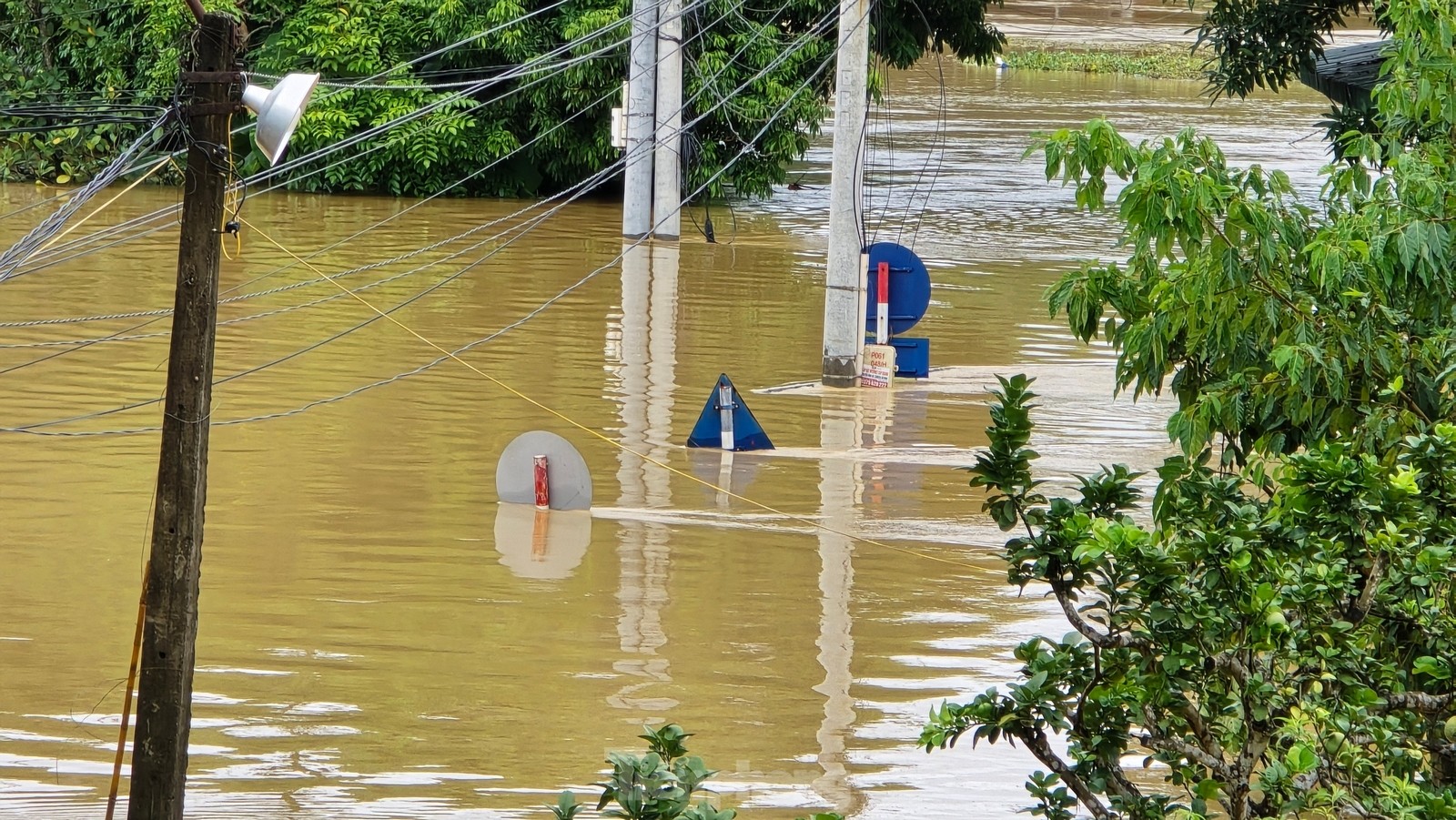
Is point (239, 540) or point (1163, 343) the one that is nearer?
point (1163, 343)

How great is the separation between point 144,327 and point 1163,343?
14.1 meters

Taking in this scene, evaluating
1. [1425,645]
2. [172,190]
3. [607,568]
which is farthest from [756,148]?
[1425,645]

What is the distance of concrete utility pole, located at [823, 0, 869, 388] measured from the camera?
1591 cm

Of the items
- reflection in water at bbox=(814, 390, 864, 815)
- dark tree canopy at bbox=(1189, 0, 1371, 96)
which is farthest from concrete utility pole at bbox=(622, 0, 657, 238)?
reflection in water at bbox=(814, 390, 864, 815)

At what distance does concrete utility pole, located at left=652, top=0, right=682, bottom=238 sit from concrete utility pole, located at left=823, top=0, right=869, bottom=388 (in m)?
5.96

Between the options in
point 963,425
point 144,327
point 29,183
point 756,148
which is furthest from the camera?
point 29,183

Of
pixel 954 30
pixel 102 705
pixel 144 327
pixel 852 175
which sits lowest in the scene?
Answer: pixel 102 705

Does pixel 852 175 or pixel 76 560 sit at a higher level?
pixel 852 175

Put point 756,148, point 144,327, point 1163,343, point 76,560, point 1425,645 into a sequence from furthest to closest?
point 756,148, point 144,327, point 76,560, point 1163,343, point 1425,645

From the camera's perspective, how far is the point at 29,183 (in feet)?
95.6

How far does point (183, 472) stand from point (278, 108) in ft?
4.61

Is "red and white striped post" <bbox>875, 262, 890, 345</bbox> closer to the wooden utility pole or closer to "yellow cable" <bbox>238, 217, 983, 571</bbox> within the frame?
"yellow cable" <bbox>238, 217, 983, 571</bbox>

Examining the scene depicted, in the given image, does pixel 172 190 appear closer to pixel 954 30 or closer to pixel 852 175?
pixel 954 30

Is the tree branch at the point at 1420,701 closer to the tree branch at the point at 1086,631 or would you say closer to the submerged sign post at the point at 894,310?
the tree branch at the point at 1086,631
